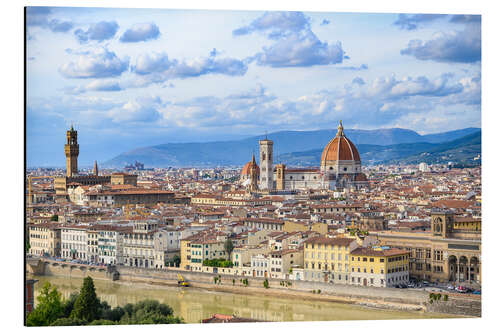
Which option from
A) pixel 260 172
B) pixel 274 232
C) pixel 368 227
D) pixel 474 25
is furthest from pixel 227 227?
pixel 260 172

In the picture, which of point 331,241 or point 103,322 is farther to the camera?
point 331,241

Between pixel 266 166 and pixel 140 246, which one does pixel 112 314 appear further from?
pixel 266 166

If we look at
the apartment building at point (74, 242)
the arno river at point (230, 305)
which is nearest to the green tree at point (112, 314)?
the arno river at point (230, 305)

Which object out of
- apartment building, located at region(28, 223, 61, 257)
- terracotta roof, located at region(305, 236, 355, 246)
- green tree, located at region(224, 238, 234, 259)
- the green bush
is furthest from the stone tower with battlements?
terracotta roof, located at region(305, 236, 355, 246)

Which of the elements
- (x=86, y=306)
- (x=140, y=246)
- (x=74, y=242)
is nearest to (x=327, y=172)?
(x=74, y=242)

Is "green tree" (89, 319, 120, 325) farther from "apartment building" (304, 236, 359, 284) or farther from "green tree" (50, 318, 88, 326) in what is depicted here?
"apartment building" (304, 236, 359, 284)

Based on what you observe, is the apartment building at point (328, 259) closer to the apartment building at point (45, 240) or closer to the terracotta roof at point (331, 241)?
the terracotta roof at point (331, 241)

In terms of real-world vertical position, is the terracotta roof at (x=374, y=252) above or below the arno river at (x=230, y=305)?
above

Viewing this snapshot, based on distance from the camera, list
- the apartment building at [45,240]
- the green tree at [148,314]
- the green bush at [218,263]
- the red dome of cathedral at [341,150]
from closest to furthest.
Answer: the green tree at [148,314]
the green bush at [218,263]
the apartment building at [45,240]
the red dome of cathedral at [341,150]
